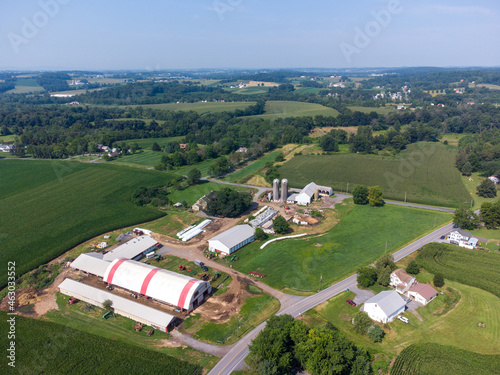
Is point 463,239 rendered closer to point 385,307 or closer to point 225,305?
point 385,307

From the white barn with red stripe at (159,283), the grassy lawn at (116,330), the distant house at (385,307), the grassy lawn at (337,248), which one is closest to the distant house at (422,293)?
the distant house at (385,307)

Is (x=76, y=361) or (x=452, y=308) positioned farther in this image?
(x=452, y=308)

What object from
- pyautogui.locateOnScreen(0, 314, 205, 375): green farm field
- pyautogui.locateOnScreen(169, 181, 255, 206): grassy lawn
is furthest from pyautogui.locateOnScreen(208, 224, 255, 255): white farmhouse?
pyautogui.locateOnScreen(0, 314, 205, 375): green farm field

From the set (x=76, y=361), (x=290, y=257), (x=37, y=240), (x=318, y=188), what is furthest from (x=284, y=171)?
(x=76, y=361)

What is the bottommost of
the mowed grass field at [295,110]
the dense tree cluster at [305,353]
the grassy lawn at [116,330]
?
the grassy lawn at [116,330]

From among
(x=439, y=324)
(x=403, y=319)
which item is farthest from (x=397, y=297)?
(x=439, y=324)

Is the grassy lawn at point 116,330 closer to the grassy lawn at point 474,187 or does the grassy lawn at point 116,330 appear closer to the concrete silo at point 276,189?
the concrete silo at point 276,189

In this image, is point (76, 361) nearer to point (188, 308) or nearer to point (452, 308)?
point (188, 308)

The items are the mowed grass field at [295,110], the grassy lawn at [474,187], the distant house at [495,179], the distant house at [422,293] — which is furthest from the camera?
the mowed grass field at [295,110]
